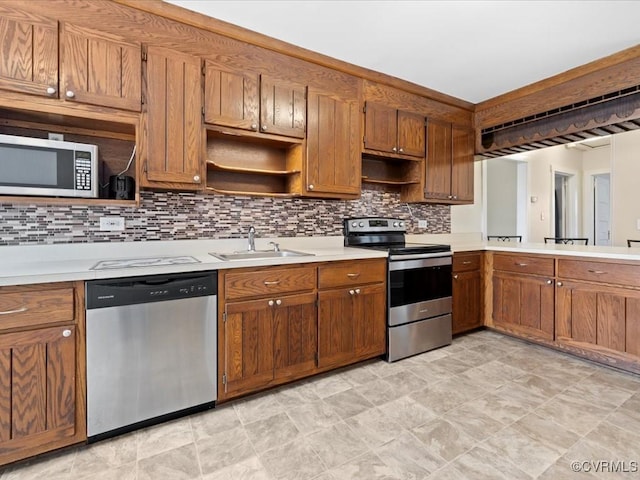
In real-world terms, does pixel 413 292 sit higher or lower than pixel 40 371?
higher

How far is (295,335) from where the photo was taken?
2215 millimetres

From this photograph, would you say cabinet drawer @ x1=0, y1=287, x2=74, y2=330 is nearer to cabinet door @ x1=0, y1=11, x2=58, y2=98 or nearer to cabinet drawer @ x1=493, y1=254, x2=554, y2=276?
cabinet door @ x1=0, y1=11, x2=58, y2=98

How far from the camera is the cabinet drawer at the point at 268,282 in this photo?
1979mm

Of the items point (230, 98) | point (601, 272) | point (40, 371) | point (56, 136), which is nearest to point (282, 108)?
point (230, 98)

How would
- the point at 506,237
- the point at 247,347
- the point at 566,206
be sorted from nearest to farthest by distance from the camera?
the point at 247,347
the point at 506,237
the point at 566,206

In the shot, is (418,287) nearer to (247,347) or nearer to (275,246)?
(275,246)

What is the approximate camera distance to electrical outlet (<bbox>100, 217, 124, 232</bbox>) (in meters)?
2.14

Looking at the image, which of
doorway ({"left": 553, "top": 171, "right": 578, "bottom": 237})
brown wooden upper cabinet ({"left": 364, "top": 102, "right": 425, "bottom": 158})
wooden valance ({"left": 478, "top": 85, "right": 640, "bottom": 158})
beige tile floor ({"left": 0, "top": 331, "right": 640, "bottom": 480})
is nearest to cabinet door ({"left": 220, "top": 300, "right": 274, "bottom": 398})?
beige tile floor ({"left": 0, "top": 331, "right": 640, "bottom": 480})

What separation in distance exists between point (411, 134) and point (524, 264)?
160cm

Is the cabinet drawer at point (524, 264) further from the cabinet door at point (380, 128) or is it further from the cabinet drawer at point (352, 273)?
the cabinet door at point (380, 128)

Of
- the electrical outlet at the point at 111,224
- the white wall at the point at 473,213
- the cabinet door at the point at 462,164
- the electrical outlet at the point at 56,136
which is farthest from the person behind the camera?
the white wall at the point at 473,213

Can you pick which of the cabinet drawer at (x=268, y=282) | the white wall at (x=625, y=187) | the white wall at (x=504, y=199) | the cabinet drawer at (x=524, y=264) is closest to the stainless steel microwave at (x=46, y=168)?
the cabinet drawer at (x=268, y=282)

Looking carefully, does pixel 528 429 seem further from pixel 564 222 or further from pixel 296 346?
pixel 564 222

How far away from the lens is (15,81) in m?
1.67
